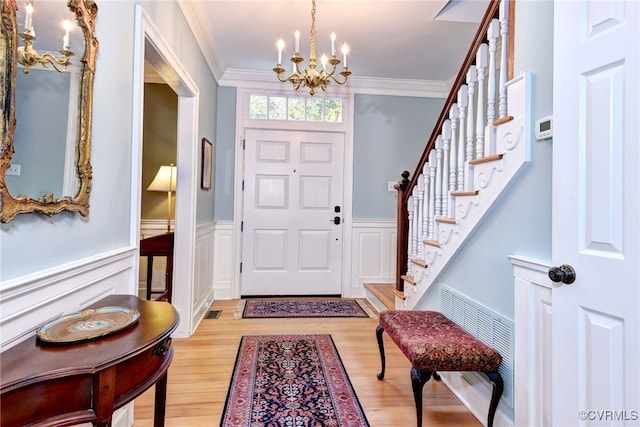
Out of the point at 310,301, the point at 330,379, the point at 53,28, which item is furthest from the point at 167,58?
the point at 310,301

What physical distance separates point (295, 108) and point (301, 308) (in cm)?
231

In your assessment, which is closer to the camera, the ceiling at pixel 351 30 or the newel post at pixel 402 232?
the ceiling at pixel 351 30

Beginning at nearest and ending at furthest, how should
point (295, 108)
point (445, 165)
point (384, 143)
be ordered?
point (445, 165)
point (295, 108)
point (384, 143)

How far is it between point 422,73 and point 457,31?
0.91m

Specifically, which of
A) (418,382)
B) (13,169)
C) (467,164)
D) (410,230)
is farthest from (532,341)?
(13,169)

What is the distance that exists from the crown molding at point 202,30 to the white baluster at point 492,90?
204 centimetres

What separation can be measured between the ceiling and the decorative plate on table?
2182 mm

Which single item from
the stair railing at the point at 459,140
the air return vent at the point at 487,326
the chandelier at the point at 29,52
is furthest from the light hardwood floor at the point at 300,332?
the chandelier at the point at 29,52

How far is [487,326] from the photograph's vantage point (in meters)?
1.66

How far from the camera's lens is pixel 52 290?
3.57 feet

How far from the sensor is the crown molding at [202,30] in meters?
2.41

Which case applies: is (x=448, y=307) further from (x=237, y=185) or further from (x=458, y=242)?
(x=237, y=185)

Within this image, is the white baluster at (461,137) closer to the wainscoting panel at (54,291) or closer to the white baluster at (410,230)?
the white baluster at (410,230)

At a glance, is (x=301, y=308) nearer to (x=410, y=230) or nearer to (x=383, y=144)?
(x=410, y=230)
